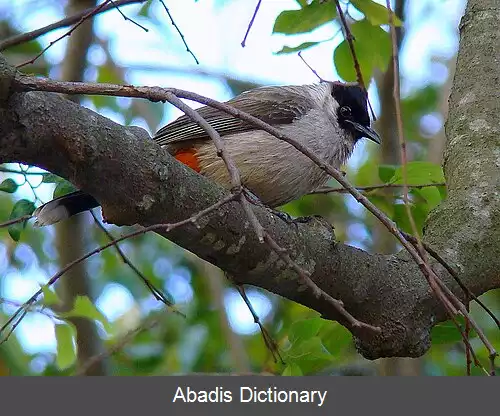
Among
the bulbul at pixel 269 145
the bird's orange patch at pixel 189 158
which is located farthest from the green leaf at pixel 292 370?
the bird's orange patch at pixel 189 158

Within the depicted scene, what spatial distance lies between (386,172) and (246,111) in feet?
3.26

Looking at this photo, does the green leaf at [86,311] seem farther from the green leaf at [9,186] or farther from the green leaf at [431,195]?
the green leaf at [431,195]

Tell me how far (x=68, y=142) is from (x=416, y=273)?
4.93ft

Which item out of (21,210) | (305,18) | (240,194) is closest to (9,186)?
(21,210)

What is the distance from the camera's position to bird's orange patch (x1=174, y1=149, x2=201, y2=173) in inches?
166

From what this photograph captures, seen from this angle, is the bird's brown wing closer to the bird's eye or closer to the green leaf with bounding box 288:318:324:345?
the bird's eye

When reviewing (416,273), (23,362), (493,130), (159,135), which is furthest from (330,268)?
(23,362)

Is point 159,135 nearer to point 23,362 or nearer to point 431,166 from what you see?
point 431,166

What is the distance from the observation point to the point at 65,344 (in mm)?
3375

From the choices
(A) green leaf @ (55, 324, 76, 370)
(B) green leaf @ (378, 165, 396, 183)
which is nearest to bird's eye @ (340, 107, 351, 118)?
(B) green leaf @ (378, 165, 396, 183)

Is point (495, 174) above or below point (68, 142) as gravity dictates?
above

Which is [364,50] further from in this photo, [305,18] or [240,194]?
[240,194]

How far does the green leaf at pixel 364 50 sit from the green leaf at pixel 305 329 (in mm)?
1151

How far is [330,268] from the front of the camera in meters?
2.91
